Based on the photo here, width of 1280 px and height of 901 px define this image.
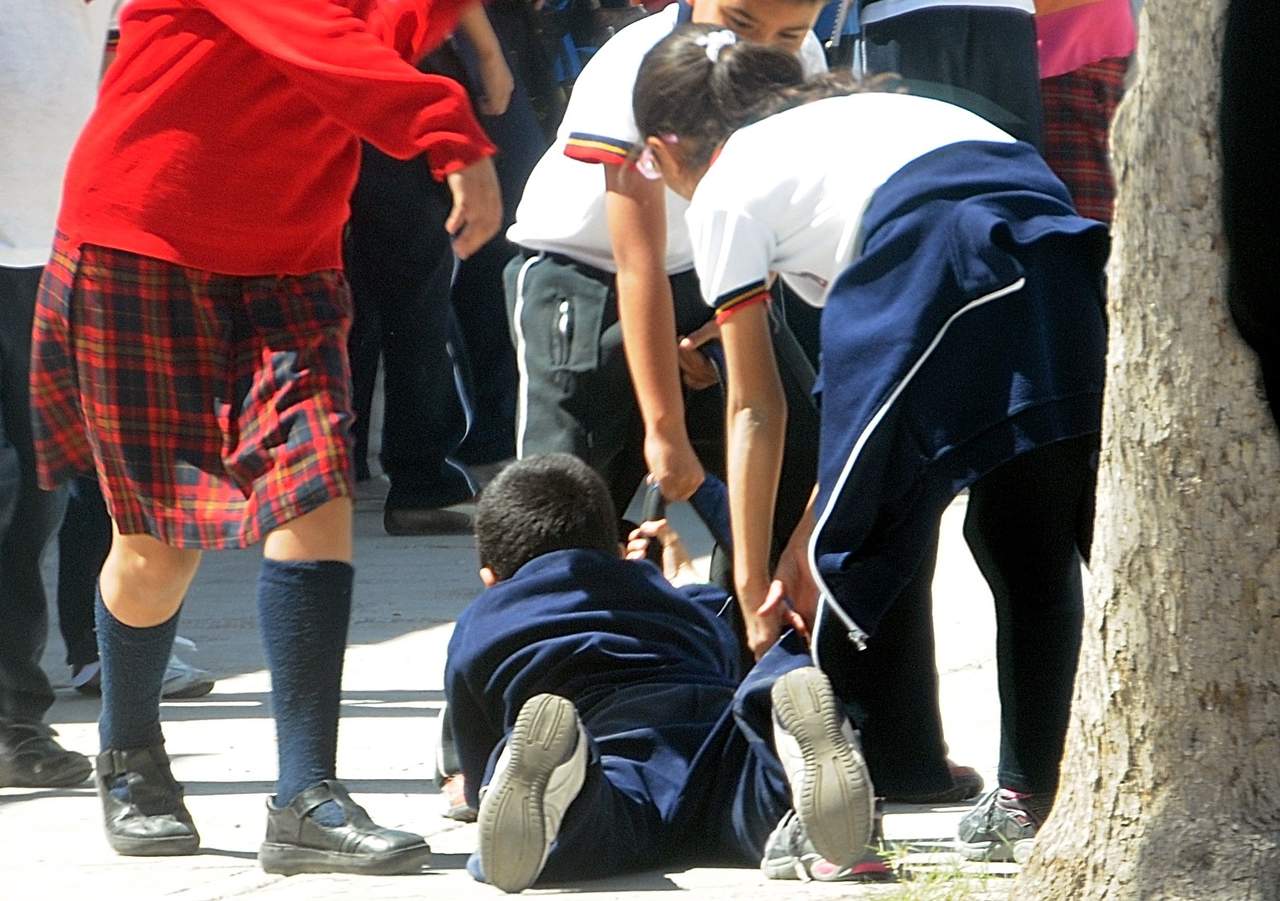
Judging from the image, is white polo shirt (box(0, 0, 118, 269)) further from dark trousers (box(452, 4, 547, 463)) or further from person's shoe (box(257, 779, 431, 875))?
dark trousers (box(452, 4, 547, 463))

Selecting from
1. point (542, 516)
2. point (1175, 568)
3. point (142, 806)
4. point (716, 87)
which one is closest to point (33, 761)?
point (142, 806)

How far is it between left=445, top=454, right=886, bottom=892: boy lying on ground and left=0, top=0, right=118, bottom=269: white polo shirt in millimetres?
1334

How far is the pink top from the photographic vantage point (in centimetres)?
601

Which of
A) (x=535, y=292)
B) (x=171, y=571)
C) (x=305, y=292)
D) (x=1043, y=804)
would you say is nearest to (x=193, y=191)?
(x=305, y=292)

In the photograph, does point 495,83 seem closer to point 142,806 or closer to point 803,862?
point 142,806

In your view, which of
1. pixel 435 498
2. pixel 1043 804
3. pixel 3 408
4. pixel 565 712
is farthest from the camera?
pixel 435 498

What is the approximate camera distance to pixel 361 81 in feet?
11.4

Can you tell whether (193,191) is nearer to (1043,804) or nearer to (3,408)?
(3,408)

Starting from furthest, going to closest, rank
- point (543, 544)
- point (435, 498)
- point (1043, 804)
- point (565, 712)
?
point (435, 498)
point (543, 544)
point (1043, 804)
point (565, 712)

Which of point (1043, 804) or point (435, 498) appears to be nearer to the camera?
point (1043, 804)

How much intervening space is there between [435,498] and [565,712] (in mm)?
4070

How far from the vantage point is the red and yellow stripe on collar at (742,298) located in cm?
362

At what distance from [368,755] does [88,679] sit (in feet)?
3.17

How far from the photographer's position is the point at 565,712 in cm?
348
